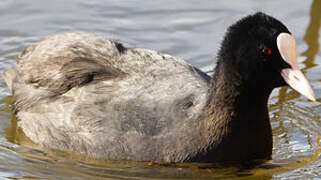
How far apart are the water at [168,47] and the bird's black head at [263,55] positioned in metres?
0.84

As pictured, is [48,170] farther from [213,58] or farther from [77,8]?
[77,8]

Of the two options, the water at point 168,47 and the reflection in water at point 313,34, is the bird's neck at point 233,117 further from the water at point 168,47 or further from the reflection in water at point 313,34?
the reflection in water at point 313,34

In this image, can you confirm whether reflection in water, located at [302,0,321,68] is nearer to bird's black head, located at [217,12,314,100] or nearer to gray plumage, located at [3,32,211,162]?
gray plumage, located at [3,32,211,162]

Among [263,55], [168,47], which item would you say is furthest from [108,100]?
[168,47]

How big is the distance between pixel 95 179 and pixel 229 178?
3.58 feet

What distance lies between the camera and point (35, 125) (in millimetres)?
6605

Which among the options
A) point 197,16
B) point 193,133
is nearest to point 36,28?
point 197,16

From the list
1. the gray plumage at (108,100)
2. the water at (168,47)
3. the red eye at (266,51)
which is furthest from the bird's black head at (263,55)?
the water at (168,47)

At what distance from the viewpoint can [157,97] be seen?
6.04m

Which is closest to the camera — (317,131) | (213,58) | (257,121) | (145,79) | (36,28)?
(257,121)

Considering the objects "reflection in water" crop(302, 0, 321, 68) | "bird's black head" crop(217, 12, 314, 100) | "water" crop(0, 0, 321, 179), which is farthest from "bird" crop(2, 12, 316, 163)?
"reflection in water" crop(302, 0, 321, 68)

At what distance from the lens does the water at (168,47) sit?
602cm

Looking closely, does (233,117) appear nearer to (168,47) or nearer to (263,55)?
(263,55)

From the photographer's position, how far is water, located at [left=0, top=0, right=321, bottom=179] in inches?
237
